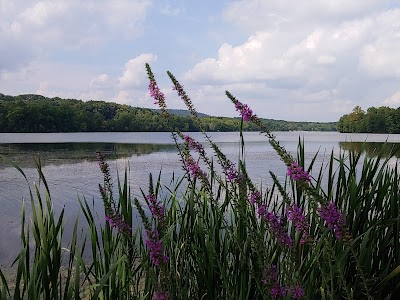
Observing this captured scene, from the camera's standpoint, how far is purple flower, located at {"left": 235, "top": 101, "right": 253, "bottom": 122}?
1.89 meters

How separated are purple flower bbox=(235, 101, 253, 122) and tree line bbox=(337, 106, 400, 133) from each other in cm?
8932

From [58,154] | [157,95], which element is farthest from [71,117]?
[157,95]

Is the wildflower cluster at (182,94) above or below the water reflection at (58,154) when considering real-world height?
above

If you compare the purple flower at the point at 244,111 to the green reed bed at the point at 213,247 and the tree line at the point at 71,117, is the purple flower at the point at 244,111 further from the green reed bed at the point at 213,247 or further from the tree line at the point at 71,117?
the tree line at the point at 71,117

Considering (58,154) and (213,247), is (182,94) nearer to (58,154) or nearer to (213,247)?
(213,247)

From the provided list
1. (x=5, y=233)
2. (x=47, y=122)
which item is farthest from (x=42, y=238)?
(x=47, y=122)

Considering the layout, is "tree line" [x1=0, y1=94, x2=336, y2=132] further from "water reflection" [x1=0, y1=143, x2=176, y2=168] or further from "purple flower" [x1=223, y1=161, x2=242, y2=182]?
"purple flower" [x1=223, y1=161, x2=242, y2=182]

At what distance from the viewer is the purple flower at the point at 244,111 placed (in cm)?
189

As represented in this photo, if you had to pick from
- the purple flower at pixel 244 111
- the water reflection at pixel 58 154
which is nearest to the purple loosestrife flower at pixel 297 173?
the purple flower at pixel 244 111

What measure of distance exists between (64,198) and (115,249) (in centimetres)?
1266

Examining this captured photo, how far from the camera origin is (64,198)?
49.2ft

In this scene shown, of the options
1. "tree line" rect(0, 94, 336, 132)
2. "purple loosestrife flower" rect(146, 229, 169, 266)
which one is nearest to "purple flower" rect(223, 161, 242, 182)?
"purple loosestrife flower" rect(146, 229, 169, 266)

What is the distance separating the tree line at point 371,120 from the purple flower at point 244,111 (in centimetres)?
8932

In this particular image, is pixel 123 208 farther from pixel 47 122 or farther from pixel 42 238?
pixel 47 122
